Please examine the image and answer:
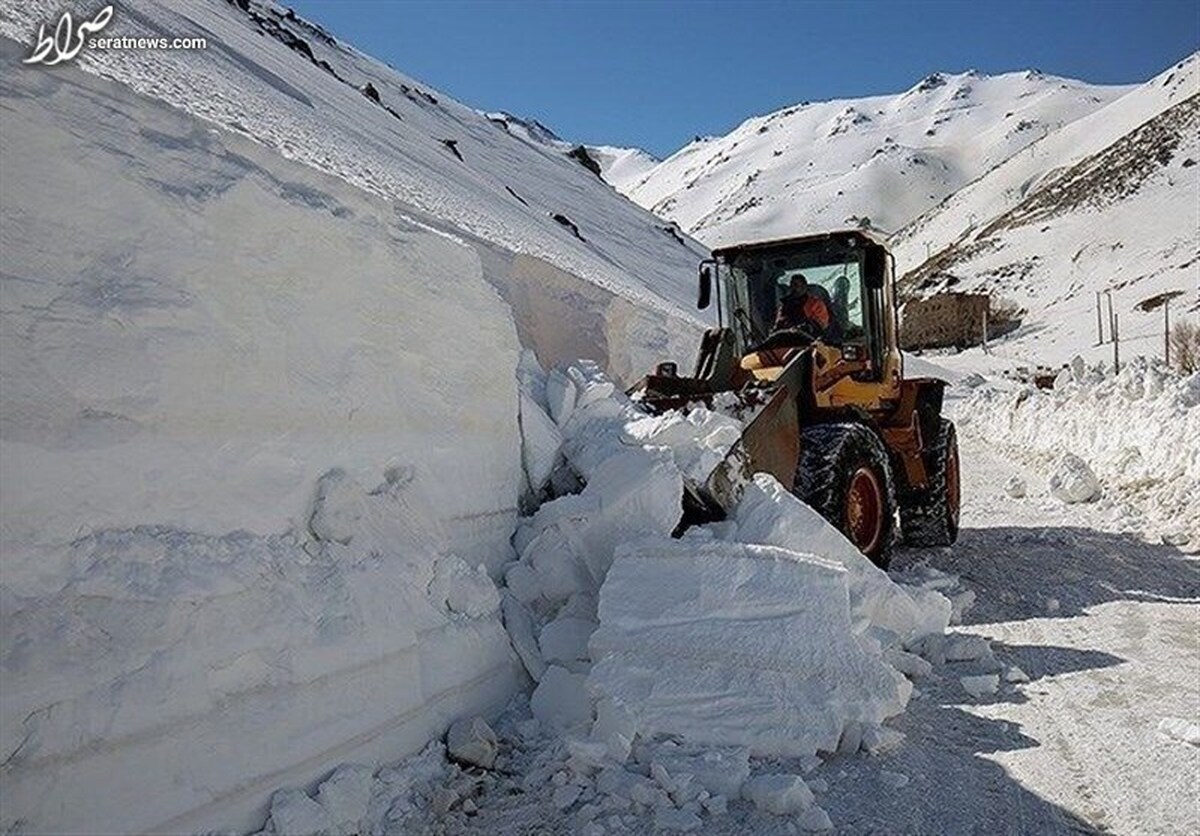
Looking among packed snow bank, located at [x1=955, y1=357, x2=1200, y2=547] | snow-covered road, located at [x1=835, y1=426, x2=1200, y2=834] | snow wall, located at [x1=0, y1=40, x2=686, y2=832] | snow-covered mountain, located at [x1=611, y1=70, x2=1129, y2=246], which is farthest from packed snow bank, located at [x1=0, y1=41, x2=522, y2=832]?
snow-covered mountain, located at [x1=611, y1=70, x2=1129, y2=246]

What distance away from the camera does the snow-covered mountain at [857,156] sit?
97.9 meters

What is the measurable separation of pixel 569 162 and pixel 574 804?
35970mm

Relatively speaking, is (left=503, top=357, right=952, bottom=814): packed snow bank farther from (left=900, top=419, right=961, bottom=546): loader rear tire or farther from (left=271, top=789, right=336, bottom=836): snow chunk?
(left=900, top=419, right=961, bottom=546): loader rear tire

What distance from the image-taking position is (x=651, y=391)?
6094 millimetres

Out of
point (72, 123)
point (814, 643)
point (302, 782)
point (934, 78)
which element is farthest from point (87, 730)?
point (934, 78)

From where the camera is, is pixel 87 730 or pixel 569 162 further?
pixel 569 162

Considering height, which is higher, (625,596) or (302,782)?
(625,596)

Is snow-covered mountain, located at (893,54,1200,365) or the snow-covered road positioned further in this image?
snow-covered mountain, located at (893,54,1200,365)

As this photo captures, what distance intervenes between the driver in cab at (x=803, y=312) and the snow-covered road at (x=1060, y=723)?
2.10 metres

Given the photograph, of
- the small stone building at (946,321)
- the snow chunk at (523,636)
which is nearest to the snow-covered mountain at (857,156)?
the small stone building at (946,321)

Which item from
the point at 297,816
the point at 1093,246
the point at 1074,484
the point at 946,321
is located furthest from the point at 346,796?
the point at 1093,246

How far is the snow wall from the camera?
2.27 metres

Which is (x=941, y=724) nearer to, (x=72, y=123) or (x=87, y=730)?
(x=87, y=730)

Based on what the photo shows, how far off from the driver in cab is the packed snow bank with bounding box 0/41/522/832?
3924 mm
